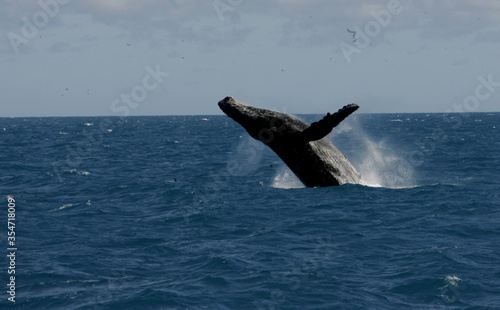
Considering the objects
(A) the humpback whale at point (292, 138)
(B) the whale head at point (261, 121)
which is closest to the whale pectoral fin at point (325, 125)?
(A) the humpback whale at point (292, 138)

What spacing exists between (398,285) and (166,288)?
13.2ft

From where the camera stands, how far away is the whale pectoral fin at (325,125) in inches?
541

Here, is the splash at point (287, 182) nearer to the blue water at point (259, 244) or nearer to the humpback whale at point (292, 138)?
the blue water at point (259, 244)

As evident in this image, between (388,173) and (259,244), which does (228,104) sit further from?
(388,173)

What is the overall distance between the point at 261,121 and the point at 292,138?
968 mm

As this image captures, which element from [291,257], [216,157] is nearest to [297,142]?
[291,257]

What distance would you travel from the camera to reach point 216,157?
4128cm

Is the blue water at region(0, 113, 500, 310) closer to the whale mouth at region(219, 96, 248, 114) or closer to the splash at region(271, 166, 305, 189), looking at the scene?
the splash at region(271, 166, 305, 189)

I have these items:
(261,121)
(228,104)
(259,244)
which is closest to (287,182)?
(261,121)

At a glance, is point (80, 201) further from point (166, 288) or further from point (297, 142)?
point (166, 288)

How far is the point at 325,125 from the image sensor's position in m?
14.7

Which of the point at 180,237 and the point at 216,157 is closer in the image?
the point at 180,237

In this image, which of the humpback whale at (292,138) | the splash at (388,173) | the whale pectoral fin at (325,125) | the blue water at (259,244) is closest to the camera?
the blue water at (259,244)

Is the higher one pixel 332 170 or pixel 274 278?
pixel 332 170
